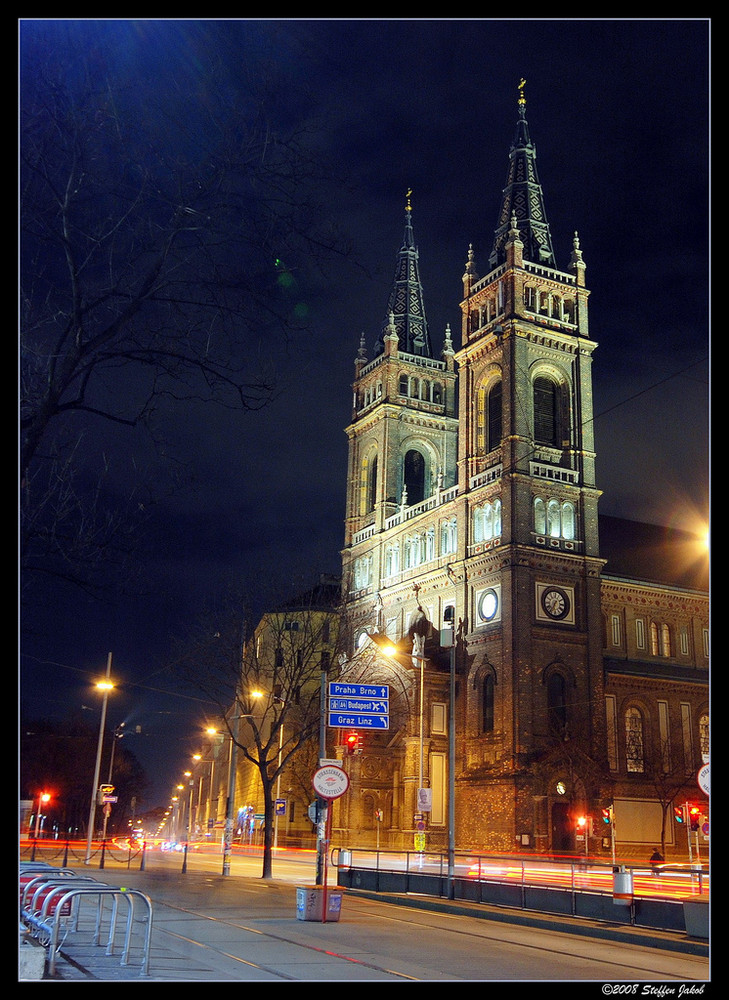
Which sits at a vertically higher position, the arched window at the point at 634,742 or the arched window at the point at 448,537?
the arched window at the point at 448,537

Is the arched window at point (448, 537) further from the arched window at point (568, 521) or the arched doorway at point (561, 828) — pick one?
the arched doorway at point (561, 828)

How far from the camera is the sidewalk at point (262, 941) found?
38.7 feet

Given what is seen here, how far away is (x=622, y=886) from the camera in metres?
19.5

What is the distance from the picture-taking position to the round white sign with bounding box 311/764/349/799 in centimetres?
1848

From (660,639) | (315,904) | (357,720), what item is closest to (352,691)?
(357,720)

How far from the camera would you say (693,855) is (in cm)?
5675

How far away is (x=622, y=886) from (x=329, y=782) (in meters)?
6.26

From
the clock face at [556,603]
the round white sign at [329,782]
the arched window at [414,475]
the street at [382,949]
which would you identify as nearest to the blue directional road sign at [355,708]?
the round white sign at [329,782]

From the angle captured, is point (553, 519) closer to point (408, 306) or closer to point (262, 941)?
point (408, 306)

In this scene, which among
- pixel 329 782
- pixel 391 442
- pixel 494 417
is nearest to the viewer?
pixel 329 782

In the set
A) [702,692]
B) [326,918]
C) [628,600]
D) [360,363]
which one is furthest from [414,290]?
[326,918]

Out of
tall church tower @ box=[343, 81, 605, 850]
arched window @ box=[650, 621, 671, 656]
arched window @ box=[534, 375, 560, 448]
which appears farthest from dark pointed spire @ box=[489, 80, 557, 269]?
arched window @ box=[650, 621, 671, 656]

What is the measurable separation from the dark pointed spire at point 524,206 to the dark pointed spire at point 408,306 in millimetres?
15186
